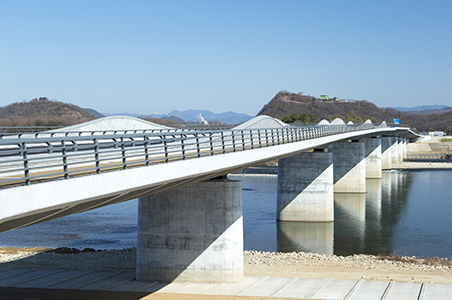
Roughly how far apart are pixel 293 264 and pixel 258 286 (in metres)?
4.77

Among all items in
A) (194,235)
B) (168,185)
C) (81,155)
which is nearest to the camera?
(81,155)

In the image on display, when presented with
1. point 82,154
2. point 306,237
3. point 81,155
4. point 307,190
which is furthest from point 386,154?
point 82,154

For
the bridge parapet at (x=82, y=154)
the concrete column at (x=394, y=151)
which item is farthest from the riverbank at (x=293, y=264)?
the concrete column at (x=394, y=151)

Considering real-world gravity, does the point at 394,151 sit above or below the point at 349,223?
above

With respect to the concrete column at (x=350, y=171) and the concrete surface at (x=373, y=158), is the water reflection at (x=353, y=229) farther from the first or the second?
the concrete surface at (x=373, y=158)

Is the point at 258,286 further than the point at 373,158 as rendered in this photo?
No

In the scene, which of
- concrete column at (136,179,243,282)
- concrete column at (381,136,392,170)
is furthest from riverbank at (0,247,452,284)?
concrete column at (381,136,392,170)

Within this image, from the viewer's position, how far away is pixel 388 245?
1164 inches

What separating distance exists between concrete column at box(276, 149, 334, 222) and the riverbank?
11917mm

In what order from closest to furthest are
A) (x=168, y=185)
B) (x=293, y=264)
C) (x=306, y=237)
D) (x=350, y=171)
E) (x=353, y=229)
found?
1. (x=168, y=185)
2. (x=293, y=264)
3. (x=306, y=237)
4. (x=353, y=229)
5. (x=350, y=171)

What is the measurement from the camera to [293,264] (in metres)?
22.7

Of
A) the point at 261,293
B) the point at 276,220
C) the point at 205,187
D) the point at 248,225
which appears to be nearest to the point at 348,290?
the point at 261,293

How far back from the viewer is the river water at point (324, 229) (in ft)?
94.8

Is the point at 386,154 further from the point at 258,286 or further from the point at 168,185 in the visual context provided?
the point at 168,185
